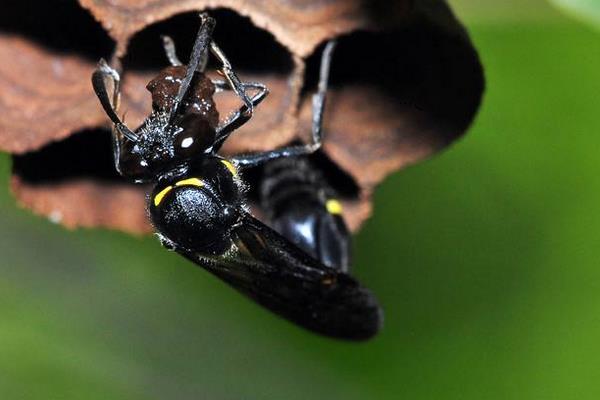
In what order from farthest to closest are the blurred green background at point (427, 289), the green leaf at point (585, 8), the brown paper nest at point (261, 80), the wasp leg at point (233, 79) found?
the blurred green background at point (427, 289), the wasp leg at point (233, 79), the brown paper nest at point (261, 80), the green leaf at point (585, 8)

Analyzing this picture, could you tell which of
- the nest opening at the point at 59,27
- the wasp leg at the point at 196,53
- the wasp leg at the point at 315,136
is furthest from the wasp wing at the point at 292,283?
the nest opening at the point at 59,27

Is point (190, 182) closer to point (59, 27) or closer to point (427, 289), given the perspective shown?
point (59, 27)

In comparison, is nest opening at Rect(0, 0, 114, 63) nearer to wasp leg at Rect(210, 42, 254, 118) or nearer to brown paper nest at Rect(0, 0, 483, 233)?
brown paper nest at Rect(0, 0, 483, 233)

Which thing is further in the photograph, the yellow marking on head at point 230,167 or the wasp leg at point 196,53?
the yellow marking on head at point 230,167

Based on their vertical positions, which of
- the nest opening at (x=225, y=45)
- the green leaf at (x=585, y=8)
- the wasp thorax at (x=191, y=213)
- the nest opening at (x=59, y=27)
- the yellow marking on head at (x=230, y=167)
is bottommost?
the green leaf at (x=585, y=8)

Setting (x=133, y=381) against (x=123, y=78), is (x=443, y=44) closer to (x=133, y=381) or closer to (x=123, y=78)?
(x=123, y=78)

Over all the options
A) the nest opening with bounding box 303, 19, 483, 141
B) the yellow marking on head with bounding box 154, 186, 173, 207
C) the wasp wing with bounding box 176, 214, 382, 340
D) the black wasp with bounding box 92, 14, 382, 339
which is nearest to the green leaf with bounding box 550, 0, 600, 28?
the nest opening with bounding box 303, 19, 483, 141

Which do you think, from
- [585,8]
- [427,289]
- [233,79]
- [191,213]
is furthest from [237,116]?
[427,289]

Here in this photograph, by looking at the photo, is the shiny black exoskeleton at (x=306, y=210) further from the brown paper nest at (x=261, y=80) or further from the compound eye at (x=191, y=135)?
the compound eye at (x=191, y=135)
